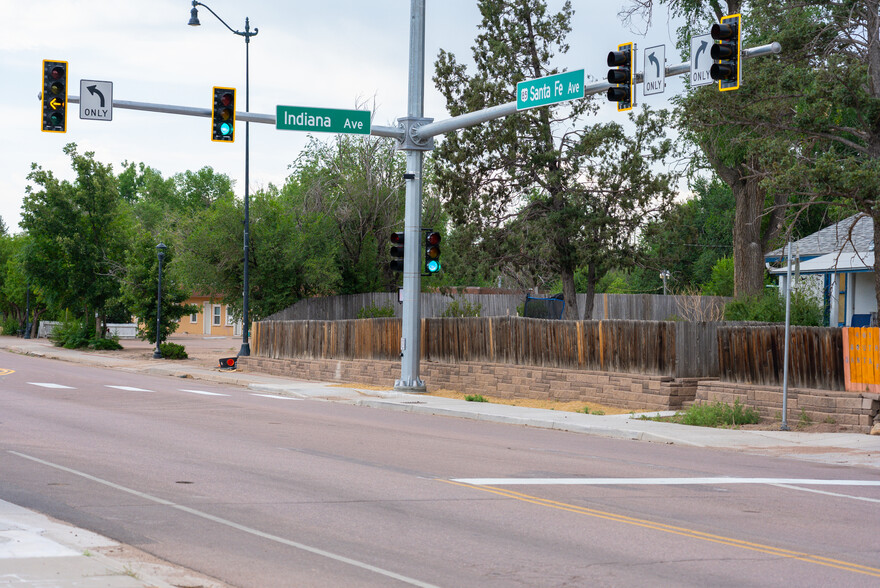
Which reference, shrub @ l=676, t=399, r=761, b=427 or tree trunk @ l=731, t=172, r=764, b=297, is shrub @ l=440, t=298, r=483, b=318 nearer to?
tree trunk @ l=731, t=172, r=764, b=297

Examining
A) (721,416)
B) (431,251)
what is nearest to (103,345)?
(431,251)

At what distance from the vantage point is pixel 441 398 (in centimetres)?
2330

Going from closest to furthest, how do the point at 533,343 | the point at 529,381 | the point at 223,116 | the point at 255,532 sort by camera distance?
the point at 255,532 → the point at 223,116 → the point at 529,381 → the point at 533,343

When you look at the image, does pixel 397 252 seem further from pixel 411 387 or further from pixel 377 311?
pixel 377 311

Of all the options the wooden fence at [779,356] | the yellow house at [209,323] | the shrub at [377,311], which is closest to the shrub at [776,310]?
the wooden fence at [779,356]

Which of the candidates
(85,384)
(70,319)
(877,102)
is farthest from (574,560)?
(70,319)

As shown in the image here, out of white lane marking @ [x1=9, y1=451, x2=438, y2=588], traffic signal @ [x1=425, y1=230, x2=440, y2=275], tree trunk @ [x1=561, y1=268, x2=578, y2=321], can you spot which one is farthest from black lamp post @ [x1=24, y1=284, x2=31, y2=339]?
white lane marking @ [x1=9, y1=451, x2=438, y2=588]

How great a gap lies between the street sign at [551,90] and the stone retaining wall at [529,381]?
6.35 meters

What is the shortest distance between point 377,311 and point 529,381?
584 inches

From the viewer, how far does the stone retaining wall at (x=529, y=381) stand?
19.9 meters

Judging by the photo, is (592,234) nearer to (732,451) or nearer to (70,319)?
(732,451)

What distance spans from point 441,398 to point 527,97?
8082 millimetres

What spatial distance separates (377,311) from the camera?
37156mm

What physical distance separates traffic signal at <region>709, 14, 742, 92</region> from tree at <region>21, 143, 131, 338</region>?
4202 centimetres
